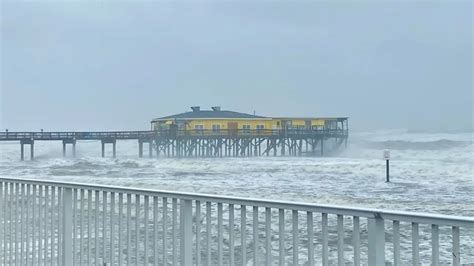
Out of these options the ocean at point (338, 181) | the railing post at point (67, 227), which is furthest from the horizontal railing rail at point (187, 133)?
the railing post at point (67, 227)

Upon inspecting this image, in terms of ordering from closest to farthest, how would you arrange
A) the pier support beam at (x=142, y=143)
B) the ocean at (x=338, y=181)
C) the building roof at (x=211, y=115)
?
the ocean at (x=338, y=181) < the pier support beam at (x=142, y=143) < the building roof at (x=211, y=115)

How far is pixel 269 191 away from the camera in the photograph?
80.5ft

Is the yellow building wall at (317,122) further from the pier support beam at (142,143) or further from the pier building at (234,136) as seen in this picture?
the pier support beam at (142,143)

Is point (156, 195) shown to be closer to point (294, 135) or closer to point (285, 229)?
point (285, 229)

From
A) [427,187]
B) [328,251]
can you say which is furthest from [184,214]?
[427,187]

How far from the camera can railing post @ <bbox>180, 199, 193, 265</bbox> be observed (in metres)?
3.21

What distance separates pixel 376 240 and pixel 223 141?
76236 millimetres

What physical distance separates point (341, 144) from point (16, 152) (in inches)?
1680

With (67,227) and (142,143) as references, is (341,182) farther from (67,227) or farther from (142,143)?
(142,143)

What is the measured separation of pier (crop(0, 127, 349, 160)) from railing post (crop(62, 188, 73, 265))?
72456 millimetres

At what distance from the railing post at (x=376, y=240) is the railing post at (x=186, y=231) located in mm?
1047

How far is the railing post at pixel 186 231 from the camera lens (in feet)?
10.5

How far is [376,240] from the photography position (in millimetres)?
2488

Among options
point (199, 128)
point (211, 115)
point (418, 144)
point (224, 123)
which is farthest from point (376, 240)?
point (211, 115)
